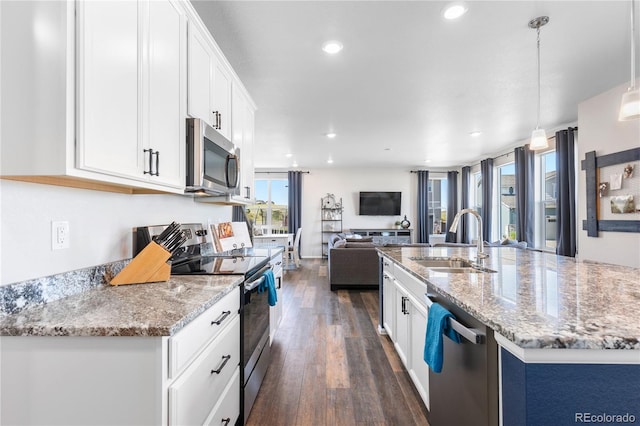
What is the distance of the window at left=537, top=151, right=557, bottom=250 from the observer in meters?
5.26

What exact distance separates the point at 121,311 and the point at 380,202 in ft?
25.7

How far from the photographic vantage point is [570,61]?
2.66 m

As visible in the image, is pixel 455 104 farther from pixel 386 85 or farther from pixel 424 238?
pixel 424 238

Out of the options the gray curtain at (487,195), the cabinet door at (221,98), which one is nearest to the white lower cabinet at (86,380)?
the cabinet door at (221,98)

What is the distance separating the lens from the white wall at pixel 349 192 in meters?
8.62

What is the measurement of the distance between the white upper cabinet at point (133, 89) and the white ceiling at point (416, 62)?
73cm

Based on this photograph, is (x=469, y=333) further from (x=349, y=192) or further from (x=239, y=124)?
(x=349, y=192)

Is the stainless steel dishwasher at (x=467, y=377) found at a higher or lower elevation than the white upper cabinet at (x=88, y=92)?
lower

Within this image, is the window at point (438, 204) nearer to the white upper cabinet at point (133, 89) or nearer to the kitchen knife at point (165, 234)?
the kitchen knife at point (165, 234)

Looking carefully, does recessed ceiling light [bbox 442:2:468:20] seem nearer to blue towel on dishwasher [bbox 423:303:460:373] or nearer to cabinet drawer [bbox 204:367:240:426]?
blue towel on dishwasher [bbox 423:303:460:373]

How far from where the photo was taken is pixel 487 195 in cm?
676

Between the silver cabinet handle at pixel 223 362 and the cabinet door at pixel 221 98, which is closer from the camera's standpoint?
the silver cabinet handle at pixel 223 362

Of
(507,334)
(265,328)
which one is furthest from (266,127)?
(507,334)

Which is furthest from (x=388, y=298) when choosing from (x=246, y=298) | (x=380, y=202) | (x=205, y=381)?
(x=380, y=202)
